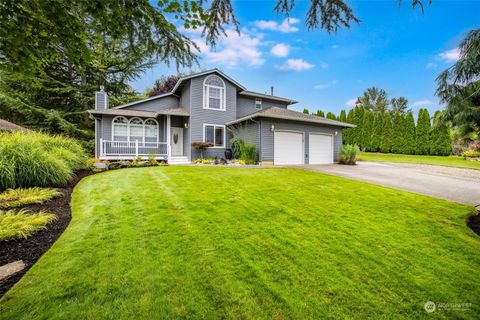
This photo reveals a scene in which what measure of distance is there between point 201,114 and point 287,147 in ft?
19.8

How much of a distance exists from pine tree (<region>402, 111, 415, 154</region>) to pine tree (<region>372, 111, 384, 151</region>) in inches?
74.5

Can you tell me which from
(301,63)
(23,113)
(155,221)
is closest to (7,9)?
(155,221)

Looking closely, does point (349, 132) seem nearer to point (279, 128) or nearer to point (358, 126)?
point (358, 126)

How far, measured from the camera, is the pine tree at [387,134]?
1953cm

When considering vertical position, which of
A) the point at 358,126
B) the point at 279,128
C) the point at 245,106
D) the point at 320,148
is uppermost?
the point at 245,106

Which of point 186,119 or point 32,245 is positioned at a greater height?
point 186,119

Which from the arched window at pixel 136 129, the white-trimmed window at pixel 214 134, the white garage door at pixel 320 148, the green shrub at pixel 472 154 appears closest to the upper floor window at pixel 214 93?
the white-trimmed window at pixel 214 134

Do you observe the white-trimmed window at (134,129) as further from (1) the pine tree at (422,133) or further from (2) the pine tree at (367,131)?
(1) the pine tree at (422,133)

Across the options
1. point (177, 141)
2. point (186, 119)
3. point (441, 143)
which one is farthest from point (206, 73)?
point (441, 143)

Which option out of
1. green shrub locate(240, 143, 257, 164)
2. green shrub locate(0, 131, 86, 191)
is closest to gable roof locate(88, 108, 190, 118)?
green shrub locate(240, 143, 257, 164)

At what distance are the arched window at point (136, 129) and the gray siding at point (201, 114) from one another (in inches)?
143

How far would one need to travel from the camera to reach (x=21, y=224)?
3199 mm

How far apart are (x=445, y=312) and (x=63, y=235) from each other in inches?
179

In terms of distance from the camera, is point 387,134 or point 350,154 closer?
point 350,154
